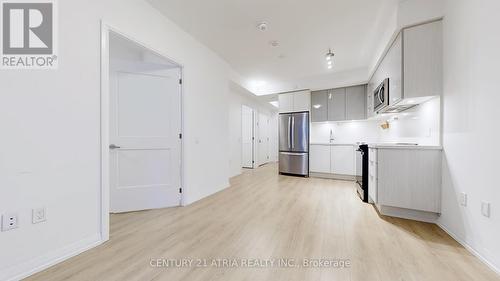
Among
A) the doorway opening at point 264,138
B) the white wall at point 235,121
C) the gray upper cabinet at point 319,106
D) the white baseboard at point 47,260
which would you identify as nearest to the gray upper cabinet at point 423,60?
the gray upper cabinet at point 319,106

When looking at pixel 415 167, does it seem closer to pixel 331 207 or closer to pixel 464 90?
pixel 464 90

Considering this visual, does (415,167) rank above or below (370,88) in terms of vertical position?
below

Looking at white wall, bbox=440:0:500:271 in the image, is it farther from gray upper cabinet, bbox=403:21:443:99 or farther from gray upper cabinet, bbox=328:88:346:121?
gray upper cabinet, bbox=328:88:346:121

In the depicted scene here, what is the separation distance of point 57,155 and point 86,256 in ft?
2.94

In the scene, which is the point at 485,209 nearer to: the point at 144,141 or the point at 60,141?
the point at 60,141

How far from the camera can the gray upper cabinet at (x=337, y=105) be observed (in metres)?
4.81

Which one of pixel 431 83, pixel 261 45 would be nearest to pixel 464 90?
pixel 431 83

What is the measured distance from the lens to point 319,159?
16.2 feet

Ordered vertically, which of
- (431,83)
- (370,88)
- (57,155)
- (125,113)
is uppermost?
(370,88)

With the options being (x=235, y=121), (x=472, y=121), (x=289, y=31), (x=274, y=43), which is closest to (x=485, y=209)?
(x=472, y=121)

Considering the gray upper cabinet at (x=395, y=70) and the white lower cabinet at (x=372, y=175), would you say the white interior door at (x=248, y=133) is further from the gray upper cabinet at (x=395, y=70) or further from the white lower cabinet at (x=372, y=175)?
the gray upper cabinet at (x=395, y=70)

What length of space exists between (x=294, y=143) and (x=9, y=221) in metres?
4.84

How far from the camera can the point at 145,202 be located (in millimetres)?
2752

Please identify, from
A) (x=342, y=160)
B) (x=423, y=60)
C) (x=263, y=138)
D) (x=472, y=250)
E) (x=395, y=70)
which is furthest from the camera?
(x=263, y=138)
